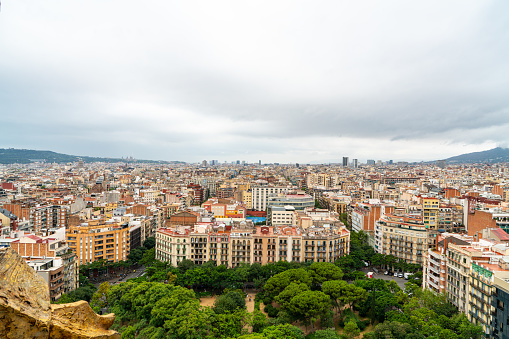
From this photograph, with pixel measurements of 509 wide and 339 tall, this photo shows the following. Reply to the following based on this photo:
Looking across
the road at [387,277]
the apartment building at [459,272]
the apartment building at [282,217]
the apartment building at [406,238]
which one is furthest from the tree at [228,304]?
the apartment building at [282,217]

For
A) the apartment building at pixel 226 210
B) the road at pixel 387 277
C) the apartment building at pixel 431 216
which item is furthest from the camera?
the apartment building at pixel 226 210

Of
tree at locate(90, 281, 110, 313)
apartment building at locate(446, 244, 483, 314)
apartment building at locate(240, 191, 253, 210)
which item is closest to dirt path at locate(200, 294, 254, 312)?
tree at locate(90, 281, 110, 313)

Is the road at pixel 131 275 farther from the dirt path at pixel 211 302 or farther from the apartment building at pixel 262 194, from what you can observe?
the apartment building at pixel 262 194

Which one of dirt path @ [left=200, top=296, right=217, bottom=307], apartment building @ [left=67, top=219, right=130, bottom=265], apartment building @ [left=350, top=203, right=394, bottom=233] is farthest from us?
apartment building @ [left=350, top=203, right=394, bottom=233]

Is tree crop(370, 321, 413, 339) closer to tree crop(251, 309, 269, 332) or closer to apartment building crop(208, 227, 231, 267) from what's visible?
tree crop(251, 309, 269, 332)

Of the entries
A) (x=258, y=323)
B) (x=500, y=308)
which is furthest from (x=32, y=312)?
(x=500, y=308)

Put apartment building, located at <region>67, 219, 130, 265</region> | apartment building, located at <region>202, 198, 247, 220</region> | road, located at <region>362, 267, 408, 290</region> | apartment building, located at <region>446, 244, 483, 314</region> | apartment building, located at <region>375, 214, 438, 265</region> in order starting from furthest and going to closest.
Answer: apartment building, located at <region>202, 198, 247, 220</region>
apartment building, located at <region>375, 214, 438, 265</region>
apartment building, located at <region>67, 219, 130, 265</region>
road, located at <region>362, 267, 408, 290</region>
apartment building, located at <region>446, 244, 483, 314</region>

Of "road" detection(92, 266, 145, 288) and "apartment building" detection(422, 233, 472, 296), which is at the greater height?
"apartment building" detection(422, 233, 472, 296)
